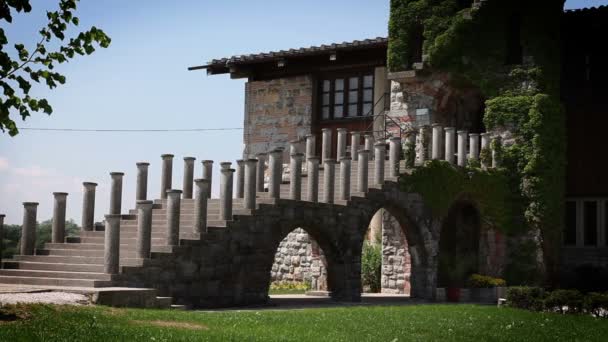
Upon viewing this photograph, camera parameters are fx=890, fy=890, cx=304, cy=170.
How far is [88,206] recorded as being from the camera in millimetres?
18453

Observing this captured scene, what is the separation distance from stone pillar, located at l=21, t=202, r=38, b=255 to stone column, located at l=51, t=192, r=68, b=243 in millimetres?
519

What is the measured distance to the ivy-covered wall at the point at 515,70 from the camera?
81.0 feet

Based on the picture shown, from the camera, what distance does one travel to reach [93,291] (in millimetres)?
13680

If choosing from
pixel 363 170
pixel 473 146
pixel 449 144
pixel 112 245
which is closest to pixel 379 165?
pixel 363 170

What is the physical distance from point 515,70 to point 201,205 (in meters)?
11.9

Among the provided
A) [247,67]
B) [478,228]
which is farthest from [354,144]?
[247,67]

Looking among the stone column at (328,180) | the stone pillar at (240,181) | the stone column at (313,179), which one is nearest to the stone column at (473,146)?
the stone column at (328,180)

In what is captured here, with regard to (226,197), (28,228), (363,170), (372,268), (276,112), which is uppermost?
(276,112)

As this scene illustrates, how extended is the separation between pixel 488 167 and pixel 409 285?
3989 mm

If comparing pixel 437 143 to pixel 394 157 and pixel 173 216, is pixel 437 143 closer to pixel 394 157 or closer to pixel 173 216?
pixel 394 157

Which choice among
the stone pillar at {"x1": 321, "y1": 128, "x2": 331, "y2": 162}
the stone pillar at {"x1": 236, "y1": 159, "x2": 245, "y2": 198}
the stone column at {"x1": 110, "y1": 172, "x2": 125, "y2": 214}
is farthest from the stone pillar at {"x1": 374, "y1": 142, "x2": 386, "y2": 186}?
the stone column at {"x1": 110, "y1": 172, "x2": 125, "y2": 214}

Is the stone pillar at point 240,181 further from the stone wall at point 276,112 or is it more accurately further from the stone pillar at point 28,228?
the stone wall at point 276,112

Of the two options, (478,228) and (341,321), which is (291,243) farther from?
(341,321)

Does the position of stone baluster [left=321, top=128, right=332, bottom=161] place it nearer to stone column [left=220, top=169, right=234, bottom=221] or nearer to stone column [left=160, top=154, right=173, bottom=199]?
stone column [left=160, top=154, right=173, bottom=199]
